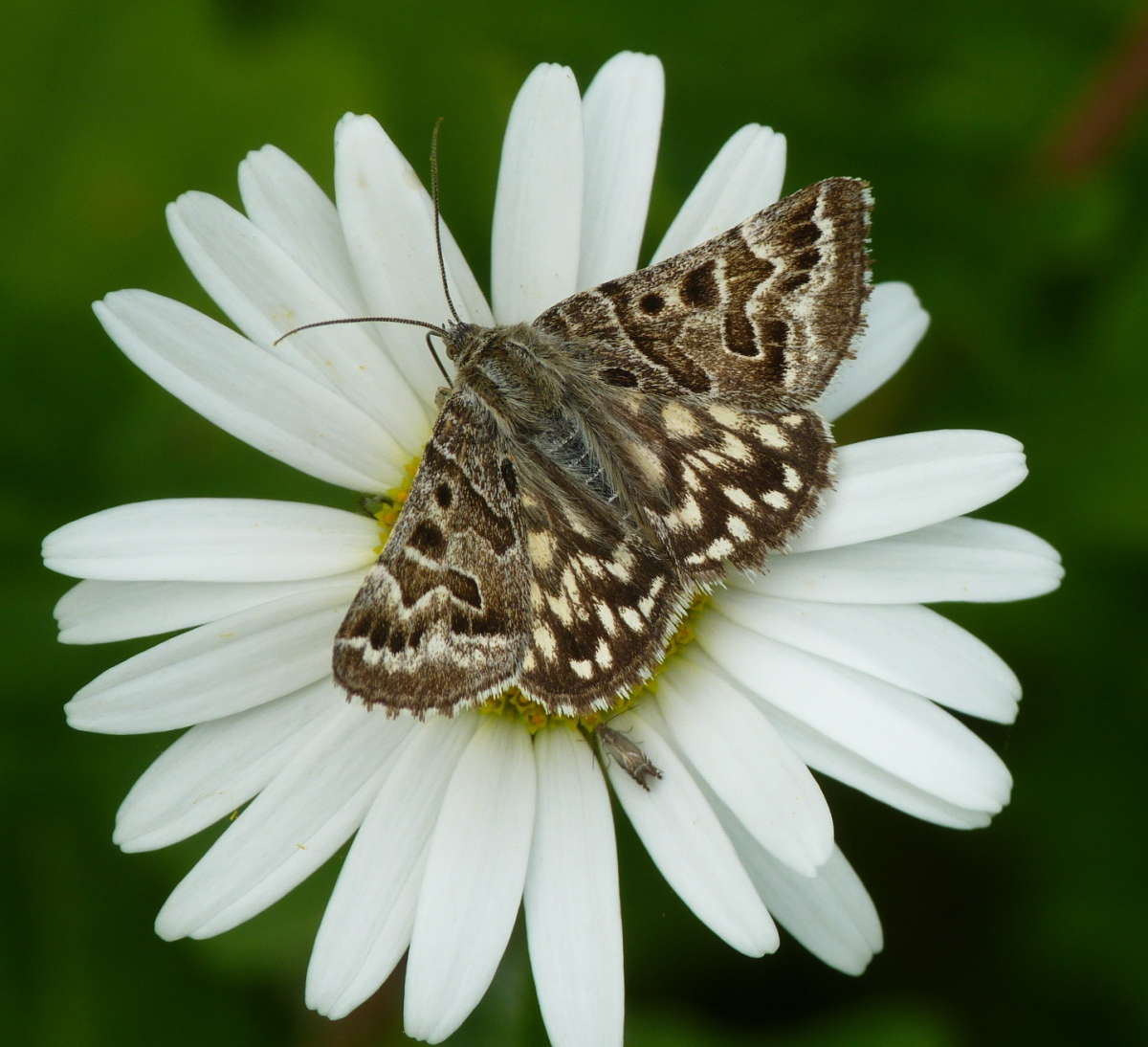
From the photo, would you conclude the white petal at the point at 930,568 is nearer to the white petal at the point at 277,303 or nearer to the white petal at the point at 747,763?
the white petal at the point at 747,763

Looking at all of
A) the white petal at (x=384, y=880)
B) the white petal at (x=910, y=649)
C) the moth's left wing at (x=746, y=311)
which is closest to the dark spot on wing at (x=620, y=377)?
the moth's left wing at (x=746, y=311)

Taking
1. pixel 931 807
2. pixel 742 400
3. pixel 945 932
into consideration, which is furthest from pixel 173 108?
pixel 945 932

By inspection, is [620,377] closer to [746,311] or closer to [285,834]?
[746,311]

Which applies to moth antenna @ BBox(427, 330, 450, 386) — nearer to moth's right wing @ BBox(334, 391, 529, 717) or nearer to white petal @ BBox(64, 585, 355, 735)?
moth's right wing @ BBox(334, 391, 529, 717)

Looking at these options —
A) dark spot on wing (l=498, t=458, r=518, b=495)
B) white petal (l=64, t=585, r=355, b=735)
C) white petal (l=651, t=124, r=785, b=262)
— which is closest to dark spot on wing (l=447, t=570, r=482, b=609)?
dark spot on wing (l=498, t=458, r=518, b=495)

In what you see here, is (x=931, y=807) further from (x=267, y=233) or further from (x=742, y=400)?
(x=267, y=233)
